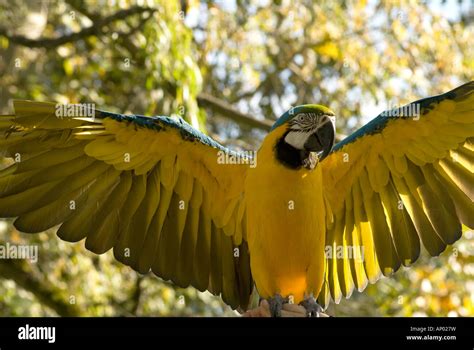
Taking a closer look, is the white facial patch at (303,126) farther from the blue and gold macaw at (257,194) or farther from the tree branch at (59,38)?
the tree branch at (59,38)

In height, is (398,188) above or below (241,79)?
below

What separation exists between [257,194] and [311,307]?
68 centimetres

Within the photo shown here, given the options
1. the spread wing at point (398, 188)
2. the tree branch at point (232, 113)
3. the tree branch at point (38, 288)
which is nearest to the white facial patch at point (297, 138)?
the spread wing at point (398, 188)

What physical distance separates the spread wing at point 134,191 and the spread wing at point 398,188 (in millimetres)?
605

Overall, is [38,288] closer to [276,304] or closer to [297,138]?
[276,304]

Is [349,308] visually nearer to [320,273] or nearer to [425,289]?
[425,289]

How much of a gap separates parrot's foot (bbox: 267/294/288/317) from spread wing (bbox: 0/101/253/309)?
61 centimetres

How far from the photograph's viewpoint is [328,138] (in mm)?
4199

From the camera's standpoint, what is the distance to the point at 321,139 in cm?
420

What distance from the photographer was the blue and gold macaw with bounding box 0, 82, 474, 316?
4.27 m

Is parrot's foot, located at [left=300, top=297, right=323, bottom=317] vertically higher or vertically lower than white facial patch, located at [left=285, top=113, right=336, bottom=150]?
lower

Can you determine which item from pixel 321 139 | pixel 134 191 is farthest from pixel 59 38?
pixel 321 139

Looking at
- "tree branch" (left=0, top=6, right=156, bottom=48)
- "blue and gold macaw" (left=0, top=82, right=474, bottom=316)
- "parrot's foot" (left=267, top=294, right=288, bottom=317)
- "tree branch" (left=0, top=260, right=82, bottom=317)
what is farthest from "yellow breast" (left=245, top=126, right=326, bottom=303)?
"tree branch" (left=0, top=260, right=82, bottom=317)

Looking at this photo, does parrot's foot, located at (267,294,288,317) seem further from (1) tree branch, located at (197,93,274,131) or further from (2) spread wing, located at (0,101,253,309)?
(1) tree branch, located at (197,93,274,131)
